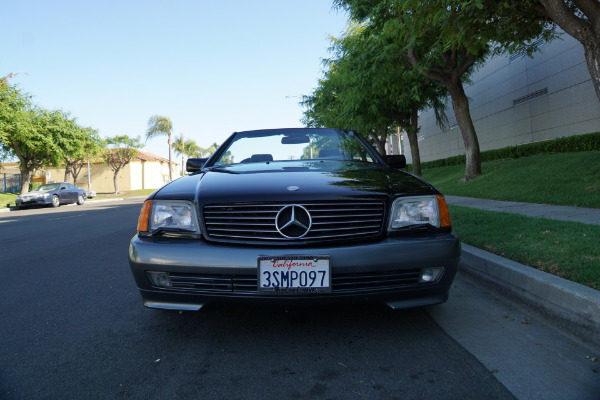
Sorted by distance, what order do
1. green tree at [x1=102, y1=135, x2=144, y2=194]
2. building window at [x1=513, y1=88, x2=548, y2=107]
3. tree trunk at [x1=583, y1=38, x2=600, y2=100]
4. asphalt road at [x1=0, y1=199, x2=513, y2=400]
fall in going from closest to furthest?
asphalt road at [x1=0, y1=199, x2=513, y2=400]
tree trunk at [x1=583, y1=38, x2=600, y2=100]
building window at [x1=513, y1=88, x2=548, y2=107]
green tree at [x1=102, y1=135, x2=144, y2=194]

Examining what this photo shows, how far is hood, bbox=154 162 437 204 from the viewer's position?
100 inches

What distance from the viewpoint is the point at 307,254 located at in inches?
90.7

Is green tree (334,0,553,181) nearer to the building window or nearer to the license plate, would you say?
the license plate

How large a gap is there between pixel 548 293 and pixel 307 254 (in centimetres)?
180

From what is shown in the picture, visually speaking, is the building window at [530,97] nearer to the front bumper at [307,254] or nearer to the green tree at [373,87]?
the green tree at [373,87]

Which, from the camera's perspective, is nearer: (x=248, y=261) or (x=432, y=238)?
(x=248, y=261)

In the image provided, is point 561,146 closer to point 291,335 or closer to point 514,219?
point 514,219

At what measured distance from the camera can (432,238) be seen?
2.54 meters

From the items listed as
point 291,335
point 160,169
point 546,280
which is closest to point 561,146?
point 546,280

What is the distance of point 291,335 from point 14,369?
1530 millimetres

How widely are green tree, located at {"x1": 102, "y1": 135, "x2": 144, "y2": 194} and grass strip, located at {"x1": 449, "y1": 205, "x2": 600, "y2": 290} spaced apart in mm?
44701

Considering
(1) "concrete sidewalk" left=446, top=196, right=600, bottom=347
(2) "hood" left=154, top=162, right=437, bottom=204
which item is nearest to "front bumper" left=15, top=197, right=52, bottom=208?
(2) "hood" left=154, top=162, right=437, bottom=204

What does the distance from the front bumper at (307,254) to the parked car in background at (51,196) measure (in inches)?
891

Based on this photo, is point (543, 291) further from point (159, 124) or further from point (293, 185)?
point (159, 124)
